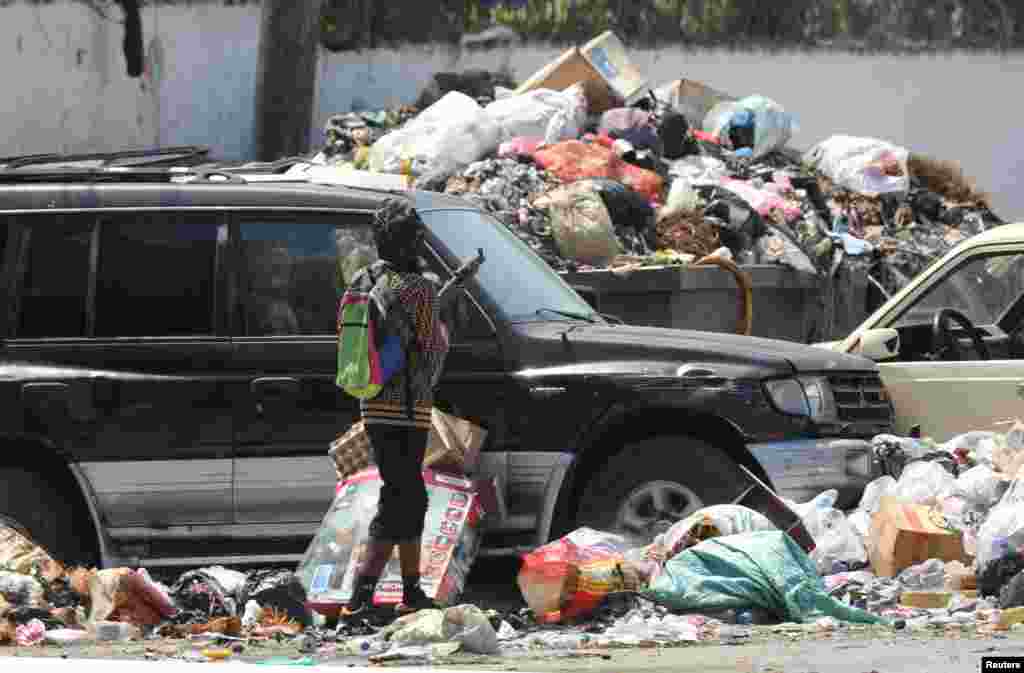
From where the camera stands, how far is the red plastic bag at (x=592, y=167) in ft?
59.9

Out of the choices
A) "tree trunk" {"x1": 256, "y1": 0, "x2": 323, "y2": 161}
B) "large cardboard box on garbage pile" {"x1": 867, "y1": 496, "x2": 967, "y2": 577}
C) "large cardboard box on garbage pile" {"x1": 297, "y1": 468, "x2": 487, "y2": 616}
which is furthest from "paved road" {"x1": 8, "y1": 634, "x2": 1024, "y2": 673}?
"tree trunk" {"x1": 256, "y1": 0, "x2": 323, "y2": 161}

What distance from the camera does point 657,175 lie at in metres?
18.9

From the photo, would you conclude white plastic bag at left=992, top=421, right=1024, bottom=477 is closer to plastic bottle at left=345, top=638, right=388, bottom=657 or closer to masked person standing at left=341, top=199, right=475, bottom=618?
masked person standing at left=341, top=199, right=475, bottom=618

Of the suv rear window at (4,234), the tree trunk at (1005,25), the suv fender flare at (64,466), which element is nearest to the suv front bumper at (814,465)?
the suv fender flare at (64,466)

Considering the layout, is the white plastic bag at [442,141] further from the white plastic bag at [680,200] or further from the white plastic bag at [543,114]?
the white plastic bag at [680,200]

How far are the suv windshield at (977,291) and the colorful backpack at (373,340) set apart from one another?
3197 millimetres

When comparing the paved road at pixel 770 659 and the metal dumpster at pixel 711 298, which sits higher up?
the paved road at pixel 770 659

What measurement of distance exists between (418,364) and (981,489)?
103 inches

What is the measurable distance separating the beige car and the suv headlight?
1.00 metres

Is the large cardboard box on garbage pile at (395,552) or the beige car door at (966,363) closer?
the large cardboard box on garbage pile at (395,552)

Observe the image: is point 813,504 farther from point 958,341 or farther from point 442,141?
point 442,141

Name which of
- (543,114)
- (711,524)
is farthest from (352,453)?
(543,114)

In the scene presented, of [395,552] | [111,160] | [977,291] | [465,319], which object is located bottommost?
[395,552]

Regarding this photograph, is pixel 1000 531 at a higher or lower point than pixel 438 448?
lower
